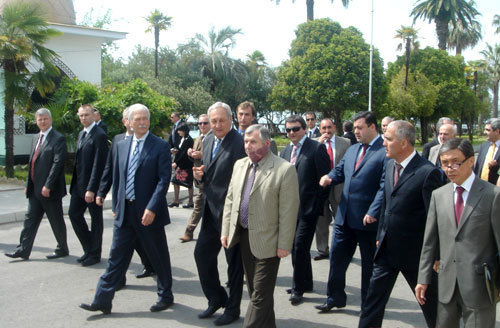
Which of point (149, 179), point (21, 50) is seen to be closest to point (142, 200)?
point (149, 179)

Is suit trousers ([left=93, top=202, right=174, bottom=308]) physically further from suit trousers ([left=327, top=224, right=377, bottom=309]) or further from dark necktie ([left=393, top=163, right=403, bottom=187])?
dark necktie ([left=393, top=163, right=403, bottom=187])

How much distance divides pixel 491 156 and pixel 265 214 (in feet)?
16.4

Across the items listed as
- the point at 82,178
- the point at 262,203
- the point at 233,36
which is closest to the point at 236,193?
the point at 262,203

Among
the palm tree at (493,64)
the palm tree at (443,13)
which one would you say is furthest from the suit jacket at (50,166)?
the palm tree at (493,64)

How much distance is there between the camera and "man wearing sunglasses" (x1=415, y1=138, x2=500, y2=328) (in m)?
3.25

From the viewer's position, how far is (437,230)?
3.54 metres

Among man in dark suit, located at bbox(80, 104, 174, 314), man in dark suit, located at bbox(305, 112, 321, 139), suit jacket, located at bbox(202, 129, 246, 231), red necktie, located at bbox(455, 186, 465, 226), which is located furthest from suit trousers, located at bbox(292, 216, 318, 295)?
man in dark suit, located at bbox(305, 112, 321, 139)

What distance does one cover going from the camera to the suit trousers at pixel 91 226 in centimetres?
684

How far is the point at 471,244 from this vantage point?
3270 mm

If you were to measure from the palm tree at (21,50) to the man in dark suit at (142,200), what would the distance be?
9996 millimetres

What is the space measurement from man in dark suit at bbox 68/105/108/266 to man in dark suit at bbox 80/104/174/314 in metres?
1.63

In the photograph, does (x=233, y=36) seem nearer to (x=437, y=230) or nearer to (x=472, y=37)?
(x=472, y=37)

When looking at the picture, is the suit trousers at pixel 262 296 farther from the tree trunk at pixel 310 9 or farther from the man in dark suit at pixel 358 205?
the tree trunk at pixel 310 9

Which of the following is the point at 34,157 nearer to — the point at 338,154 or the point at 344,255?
the point at 338,154
